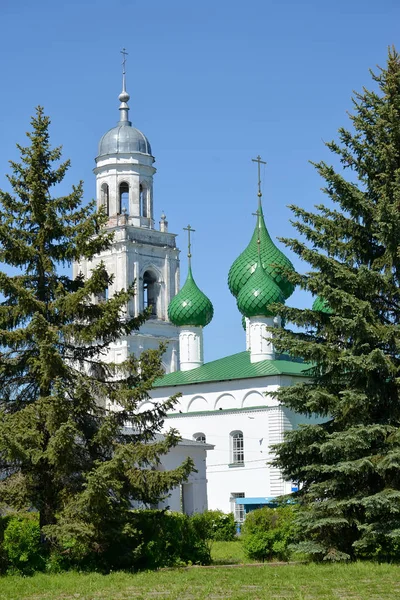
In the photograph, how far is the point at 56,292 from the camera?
60.9 feet

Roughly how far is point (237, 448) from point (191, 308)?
724 centimetres

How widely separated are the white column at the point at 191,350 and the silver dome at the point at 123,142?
1482 centimetres

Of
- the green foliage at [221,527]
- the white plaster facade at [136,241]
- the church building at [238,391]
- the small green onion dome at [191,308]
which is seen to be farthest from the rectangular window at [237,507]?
the white plaster facade at [136,241]

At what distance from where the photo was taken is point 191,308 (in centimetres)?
4669

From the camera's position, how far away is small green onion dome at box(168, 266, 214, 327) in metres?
46.7

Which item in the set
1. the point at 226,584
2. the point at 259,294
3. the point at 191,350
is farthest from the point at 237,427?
the point at 226,584

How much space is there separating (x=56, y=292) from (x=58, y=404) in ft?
6.77

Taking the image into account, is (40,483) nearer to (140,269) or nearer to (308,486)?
(308,486)

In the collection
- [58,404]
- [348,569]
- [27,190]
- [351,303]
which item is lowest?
[348,569]

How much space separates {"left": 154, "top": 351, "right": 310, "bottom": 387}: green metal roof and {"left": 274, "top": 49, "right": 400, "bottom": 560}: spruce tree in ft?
73.8

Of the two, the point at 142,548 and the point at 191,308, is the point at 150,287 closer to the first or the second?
the point at 191,308

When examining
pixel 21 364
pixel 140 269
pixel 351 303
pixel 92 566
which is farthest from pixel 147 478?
pixel 140 269

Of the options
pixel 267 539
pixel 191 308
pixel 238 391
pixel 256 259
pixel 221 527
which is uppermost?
pixel 256 259

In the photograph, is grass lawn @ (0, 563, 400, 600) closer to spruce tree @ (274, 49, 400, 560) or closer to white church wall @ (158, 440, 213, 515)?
spruce tree @ (274, 49, 400, 560)
